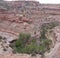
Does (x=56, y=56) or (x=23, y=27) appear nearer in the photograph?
(x=56, y=56)

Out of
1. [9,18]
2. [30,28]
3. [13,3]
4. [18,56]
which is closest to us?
[18,56]

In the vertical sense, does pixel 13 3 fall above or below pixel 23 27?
above

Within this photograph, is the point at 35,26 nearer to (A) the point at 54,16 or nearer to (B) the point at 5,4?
(A) the point at 54,16

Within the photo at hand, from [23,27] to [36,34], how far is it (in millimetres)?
4228

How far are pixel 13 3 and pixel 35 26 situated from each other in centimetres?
1030

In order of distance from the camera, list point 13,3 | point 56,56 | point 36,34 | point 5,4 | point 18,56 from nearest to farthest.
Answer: point 56,56, point 18,56, point 36,34, point 5,4, point 13,3

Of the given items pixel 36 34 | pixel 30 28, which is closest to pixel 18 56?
pixel 36 34

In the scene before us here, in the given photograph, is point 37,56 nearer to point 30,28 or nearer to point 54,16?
point 30,28

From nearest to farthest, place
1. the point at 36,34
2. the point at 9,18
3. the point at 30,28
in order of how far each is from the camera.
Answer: the point at 36,34 < the point at 30,28 < the point at 9,18

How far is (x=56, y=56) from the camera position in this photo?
13602mm

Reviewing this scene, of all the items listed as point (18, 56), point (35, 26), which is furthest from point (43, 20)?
point (18, 56)

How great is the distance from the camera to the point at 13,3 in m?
40.8

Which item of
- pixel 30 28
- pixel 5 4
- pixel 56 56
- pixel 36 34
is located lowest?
pixel 56 56

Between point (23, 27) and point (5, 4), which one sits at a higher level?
point (5, 4)
